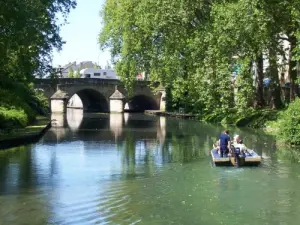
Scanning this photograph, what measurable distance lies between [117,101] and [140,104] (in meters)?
10.1

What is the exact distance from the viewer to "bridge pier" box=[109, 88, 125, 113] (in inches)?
3349

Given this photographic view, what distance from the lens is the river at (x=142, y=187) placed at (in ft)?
47.9

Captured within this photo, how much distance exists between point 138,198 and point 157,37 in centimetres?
3871

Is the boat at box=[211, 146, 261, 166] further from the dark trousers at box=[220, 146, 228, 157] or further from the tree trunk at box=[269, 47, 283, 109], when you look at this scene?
the tree trunk at box=[269, 47, 283, 109]

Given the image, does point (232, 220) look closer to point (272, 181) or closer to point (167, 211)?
point (167, 211)

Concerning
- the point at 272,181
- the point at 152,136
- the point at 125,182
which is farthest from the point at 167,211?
the point at 152,136

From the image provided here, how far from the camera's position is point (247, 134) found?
39.3m

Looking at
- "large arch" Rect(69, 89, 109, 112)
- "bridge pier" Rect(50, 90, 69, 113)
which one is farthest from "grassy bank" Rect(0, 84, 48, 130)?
"large arch" Rect(69, 89, 109, 112)

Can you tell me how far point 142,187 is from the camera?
1856 cm

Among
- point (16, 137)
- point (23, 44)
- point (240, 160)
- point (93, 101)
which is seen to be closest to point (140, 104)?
point (93, 101)

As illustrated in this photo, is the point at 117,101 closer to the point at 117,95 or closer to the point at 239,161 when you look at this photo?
the point at 117,95

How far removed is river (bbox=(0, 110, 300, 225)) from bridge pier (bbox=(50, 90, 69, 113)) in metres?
48.4

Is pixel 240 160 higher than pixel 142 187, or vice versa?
pixel 240 160

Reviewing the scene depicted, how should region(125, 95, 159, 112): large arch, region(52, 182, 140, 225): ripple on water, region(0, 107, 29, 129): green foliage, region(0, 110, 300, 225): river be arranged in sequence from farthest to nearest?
region(125, 95, 159, 112): large arch → region(0, 107, 29, 129): green foliage → region(0, 110, 300, 225): river → region(52, 182, 140, 225): ripple on water
